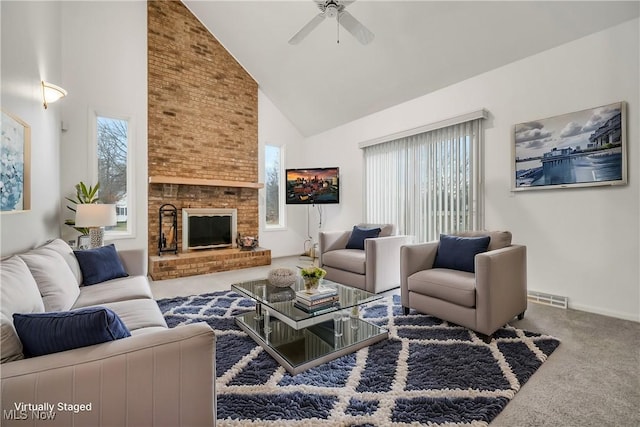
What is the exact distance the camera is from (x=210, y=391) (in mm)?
1130

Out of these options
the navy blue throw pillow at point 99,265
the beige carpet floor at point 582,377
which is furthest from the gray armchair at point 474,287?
the navy blue throw pillow at point 99,265

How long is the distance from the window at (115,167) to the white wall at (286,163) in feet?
7.44

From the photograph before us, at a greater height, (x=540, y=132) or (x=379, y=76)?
(x=379, y=76)

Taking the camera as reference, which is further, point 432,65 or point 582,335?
point 432,65

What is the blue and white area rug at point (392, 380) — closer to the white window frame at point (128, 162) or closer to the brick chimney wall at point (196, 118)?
the white window frame at point (128, 162)

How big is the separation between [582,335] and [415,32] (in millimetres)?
3449

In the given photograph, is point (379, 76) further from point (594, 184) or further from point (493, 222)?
point (594, 184)

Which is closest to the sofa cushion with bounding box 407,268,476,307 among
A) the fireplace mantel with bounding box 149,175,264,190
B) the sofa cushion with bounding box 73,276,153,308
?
the sofa cushion with bounding box 73,276,153,308

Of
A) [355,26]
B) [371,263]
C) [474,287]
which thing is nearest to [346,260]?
[371,263]

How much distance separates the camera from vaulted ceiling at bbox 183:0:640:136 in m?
2.86

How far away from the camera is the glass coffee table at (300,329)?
1918 millimetres

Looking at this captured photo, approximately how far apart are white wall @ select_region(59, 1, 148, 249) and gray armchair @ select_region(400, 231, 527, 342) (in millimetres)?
4186

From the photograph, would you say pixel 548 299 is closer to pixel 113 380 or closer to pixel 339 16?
pixel 339 16

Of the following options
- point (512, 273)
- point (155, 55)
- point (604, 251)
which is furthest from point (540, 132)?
point (155, 55)
